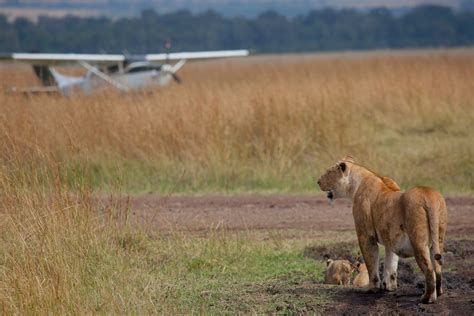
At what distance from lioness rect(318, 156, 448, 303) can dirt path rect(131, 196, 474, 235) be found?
2.40 meters

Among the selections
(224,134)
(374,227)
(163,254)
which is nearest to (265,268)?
(163,254)

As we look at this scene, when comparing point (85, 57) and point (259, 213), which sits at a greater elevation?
point (85, 57)

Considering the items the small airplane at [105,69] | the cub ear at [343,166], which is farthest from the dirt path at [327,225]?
the small airplane at [105,69]

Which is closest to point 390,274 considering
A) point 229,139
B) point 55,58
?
point 229,139

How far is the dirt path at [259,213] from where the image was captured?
10.2 m

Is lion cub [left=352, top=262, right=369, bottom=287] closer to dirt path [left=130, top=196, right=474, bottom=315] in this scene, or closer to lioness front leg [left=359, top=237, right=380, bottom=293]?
dirt path [left=130, top=196, right=474, bottom=315]

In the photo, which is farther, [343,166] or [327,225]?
[327,225]

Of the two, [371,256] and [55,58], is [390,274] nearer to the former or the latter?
[371,256]

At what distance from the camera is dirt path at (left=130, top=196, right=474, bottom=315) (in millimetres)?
7035

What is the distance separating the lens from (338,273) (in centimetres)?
789

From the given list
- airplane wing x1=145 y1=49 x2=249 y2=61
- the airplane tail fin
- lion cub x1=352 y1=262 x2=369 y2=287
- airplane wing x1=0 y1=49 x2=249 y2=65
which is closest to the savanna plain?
lion cub x1=352 y1=262 x2=369 y2=287

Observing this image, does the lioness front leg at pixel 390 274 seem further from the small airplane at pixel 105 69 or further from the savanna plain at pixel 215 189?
the small airplane at pixel 105 69

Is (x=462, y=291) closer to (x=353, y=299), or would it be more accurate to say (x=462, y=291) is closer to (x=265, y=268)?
(x=353, y=299)

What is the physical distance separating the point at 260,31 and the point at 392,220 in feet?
297
